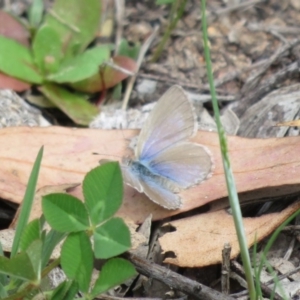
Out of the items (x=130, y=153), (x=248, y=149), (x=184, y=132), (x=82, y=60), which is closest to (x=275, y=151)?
(x=248, y=149)

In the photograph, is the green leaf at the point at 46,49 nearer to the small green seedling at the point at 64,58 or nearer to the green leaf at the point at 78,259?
the small green seedling at the point at 64,58

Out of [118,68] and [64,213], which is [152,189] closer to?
[64,213]

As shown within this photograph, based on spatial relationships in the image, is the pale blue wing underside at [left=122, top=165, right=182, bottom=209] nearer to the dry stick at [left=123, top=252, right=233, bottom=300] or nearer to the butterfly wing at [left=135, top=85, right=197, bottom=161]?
the butterfly wing at [left=135, top=85, right=197, bottom=161]

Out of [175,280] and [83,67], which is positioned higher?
[83,67]

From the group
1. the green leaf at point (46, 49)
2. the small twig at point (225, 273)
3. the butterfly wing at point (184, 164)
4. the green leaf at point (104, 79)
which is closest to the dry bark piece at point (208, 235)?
the small twig at point (225, 273)

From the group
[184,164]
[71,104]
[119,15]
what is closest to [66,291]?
[184,164]

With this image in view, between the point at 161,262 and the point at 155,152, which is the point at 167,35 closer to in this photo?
the point at 155,152
